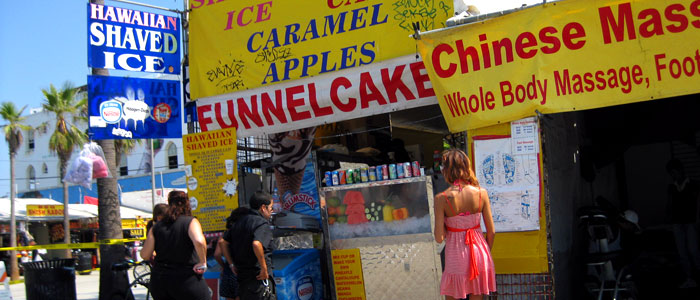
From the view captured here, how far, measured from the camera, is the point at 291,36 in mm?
7832

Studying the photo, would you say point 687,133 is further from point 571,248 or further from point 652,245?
point 571,248

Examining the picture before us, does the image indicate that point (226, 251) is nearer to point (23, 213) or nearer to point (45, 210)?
point (23, 213)

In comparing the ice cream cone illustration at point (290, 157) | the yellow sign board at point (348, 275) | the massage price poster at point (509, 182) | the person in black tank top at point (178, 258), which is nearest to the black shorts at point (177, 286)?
the person in black tank top at point (178, 258)

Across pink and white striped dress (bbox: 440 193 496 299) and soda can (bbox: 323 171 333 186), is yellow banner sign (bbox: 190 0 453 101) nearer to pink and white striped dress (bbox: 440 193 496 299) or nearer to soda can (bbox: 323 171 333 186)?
soda can (bbox: 323 171 333 186)

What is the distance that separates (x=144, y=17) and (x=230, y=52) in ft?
4.61

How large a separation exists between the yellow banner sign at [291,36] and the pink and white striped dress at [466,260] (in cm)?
273

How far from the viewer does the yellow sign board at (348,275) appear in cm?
707

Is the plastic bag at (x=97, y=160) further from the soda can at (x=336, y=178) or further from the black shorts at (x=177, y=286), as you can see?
the black shorts at (x=177, y=286)

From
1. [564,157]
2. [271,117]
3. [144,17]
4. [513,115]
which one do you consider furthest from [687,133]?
[144,17]

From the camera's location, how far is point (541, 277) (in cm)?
602

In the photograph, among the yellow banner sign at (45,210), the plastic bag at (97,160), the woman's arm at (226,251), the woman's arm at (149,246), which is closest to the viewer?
the woman's arm at (149,246)

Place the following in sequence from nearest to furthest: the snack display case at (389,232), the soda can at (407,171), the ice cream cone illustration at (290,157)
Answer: the snack display case at (389,232)
the soda can at (407,171)
the ice cream cone illustration at (290,157)

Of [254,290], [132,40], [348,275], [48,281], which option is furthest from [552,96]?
[48,281]

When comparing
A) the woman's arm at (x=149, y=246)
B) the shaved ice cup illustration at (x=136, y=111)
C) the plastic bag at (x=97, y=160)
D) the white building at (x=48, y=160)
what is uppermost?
the white building at (x=48, y=160)
